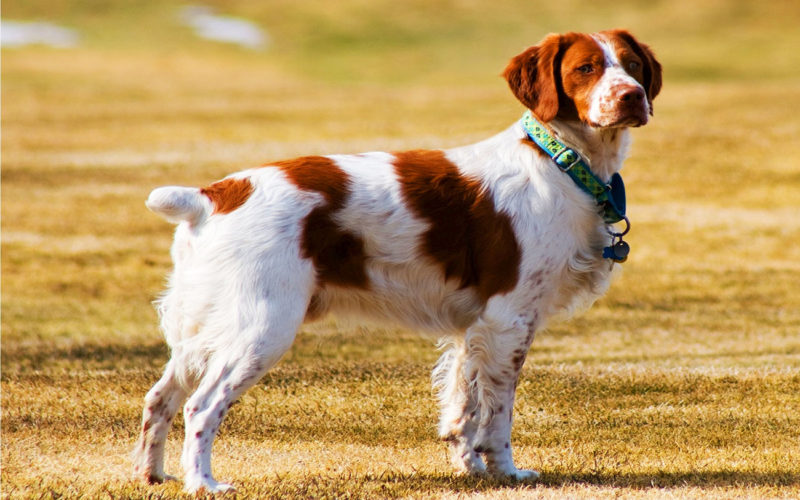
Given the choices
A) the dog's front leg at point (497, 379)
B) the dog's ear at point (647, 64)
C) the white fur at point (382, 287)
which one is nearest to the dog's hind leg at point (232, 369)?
the white fur at point (382, 287)

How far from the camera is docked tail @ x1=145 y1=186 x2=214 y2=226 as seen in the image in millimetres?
4445

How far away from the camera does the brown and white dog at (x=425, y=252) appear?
4367mm

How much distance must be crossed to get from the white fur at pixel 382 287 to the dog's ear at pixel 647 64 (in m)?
0.25

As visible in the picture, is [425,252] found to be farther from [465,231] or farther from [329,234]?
[329,234]

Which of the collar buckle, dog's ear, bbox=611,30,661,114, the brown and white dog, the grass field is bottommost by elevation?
the grass field

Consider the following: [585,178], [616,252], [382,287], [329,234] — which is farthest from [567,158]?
[329,234]

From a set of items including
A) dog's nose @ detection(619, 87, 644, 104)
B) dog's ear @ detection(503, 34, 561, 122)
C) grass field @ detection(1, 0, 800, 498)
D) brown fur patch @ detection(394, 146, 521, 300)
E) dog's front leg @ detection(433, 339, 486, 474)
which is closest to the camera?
dog's nose @ detection(619, 87, 644, 104)

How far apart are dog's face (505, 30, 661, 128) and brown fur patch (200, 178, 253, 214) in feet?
4.18

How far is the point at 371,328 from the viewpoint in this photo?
4.91 m

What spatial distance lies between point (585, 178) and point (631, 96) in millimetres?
463

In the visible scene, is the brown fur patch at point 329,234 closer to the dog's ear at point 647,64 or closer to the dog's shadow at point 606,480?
the dog's shadow at point 606,480

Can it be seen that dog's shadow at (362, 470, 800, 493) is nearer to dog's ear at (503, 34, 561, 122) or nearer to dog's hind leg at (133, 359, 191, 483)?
dog's hind leg at (133, 359, 191, 483)

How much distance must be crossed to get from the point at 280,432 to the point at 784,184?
37.8 ft

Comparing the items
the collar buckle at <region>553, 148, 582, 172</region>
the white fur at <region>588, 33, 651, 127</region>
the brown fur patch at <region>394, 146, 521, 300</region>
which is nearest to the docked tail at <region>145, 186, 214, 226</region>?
the brown fur patch at <region>394, 146, 521, 300</region>
